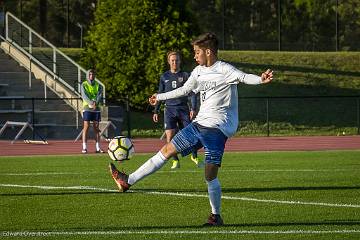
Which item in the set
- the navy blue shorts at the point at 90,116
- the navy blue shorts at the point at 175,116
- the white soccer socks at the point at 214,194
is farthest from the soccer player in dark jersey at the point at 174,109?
the white soccer socks at the point at 214,194

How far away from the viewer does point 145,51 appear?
128 feet

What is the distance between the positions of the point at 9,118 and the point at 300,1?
46.4 m

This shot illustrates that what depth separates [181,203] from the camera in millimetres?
12852

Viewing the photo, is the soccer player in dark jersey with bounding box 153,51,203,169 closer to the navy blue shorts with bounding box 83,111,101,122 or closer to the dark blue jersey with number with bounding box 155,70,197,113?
the dark blue jersey with number with bounding box 155,70,197,113

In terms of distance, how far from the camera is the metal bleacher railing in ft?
119

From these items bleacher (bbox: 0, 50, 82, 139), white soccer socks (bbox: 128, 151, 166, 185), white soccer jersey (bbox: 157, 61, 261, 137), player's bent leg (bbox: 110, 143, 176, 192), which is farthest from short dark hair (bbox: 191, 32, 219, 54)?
bleacher (bbox: 0, 50, 82, 139)

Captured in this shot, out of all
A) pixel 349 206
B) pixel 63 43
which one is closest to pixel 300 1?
pixel 63 43

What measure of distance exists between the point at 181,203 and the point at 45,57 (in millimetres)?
25324

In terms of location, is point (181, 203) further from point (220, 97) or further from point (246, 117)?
point (246, 117)

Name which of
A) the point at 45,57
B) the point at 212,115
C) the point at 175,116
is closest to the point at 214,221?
the point at 212,115

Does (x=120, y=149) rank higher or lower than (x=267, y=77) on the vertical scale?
lower

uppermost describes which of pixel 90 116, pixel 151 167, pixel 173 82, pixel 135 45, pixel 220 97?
pixel 135 45

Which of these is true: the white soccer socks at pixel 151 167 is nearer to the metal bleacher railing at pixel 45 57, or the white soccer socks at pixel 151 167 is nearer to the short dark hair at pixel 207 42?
the short dark hair at pixel 207 42

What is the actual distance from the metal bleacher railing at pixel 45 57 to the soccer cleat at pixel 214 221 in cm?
2445
